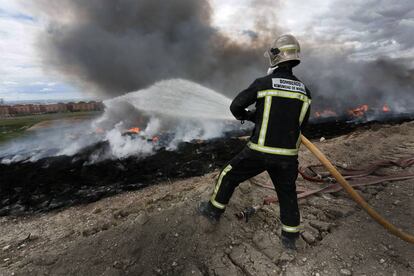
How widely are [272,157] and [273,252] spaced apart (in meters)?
1.25

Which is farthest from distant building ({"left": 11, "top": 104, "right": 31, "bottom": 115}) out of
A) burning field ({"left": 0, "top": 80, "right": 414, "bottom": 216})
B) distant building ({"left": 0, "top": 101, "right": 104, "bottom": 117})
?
burning field ({"left": 0, "top": 80, "right": 414, "bottom": 216})

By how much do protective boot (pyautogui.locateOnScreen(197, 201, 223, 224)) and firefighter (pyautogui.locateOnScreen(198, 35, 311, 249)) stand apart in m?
0.69

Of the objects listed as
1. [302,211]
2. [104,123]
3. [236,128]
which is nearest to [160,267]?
[302,211]

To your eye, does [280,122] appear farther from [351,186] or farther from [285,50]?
[351,186]

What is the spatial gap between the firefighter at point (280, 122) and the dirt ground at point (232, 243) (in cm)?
44

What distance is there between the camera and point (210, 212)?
3.57m

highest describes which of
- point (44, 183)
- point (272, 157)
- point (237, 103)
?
point (237, 103)

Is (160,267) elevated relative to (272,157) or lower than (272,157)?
lower

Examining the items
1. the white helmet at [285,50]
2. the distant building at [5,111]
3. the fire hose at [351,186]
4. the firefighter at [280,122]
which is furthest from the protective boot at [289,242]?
the distant building at [5,111]

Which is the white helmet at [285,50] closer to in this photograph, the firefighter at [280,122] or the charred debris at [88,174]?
the firefighter at [280,122]

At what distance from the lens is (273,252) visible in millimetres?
3174

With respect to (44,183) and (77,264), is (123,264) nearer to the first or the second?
(77,264)

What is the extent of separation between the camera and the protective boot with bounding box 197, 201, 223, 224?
351cm

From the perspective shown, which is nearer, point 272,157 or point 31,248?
point 272,157
